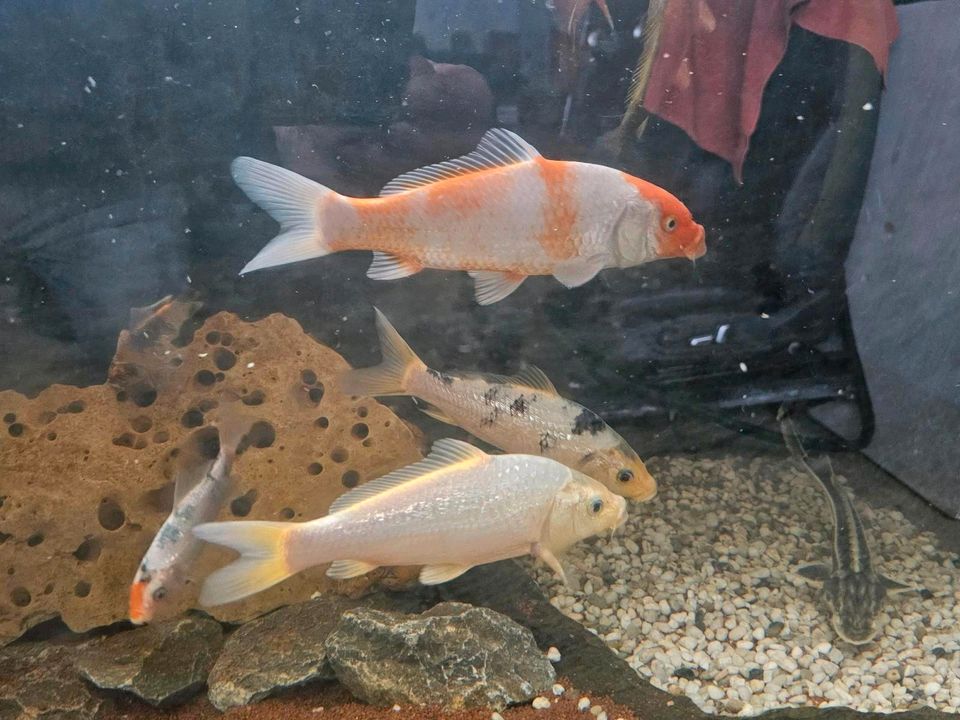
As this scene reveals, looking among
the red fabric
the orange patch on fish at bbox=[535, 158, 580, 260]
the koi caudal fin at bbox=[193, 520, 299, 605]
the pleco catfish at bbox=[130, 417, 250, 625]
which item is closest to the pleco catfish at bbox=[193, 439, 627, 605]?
the koi caudal fin at bbox=[193, 520, 299, 605]

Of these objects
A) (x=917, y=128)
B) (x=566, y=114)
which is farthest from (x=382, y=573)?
(x=917, y=128)

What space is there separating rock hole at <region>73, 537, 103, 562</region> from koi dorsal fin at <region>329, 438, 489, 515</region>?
1.05m

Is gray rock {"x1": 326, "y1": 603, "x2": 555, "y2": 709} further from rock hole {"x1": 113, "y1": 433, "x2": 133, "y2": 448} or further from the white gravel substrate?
rock hole {"x1": 113, "y1": 433, "x2": 133, "y2": 448}

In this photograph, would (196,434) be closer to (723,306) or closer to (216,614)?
(216,614)

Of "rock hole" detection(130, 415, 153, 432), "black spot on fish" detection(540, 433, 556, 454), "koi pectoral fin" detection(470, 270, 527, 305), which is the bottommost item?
"rock hole" detection(130, 415, 153, 432)

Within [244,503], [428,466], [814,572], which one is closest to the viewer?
[428,466]

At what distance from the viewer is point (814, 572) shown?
112 inches

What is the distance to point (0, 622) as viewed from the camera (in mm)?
2314

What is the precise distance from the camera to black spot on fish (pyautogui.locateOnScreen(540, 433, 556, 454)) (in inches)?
92.7

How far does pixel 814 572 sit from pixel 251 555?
91.7 inches

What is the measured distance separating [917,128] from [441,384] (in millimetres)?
2415

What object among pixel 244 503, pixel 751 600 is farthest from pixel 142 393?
pixel 751 600

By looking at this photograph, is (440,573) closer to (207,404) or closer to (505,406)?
(505,406)

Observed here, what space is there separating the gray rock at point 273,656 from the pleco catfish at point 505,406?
0.80m
